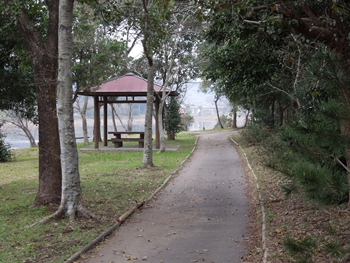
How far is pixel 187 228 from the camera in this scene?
7871 millimetres

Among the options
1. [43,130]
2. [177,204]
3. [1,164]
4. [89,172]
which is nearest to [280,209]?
[177,204]

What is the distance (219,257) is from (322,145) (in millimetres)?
3503

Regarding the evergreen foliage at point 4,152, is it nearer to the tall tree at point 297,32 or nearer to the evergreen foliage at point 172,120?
the evergreen foliage at point 172,120

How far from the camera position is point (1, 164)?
21156 millimetres

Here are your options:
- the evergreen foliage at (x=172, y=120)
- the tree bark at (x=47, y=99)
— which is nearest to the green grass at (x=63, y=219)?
the tree bark at (x=47, y=99)

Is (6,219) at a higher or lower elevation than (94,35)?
lower

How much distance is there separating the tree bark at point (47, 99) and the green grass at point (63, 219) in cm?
50

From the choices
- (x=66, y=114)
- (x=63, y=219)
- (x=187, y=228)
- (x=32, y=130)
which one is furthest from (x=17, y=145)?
(x=187, y=228)

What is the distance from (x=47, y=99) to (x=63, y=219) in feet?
8.22

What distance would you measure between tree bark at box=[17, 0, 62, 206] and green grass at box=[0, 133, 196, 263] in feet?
1.64

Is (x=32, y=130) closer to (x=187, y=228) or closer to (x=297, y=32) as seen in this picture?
(x=187, y=228)

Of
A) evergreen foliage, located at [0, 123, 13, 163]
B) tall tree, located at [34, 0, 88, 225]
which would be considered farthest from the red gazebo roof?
tall tree, located at [34, 0, 88, 225]

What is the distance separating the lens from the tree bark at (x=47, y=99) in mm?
8914

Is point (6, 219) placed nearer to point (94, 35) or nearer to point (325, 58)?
point (325, 58)
